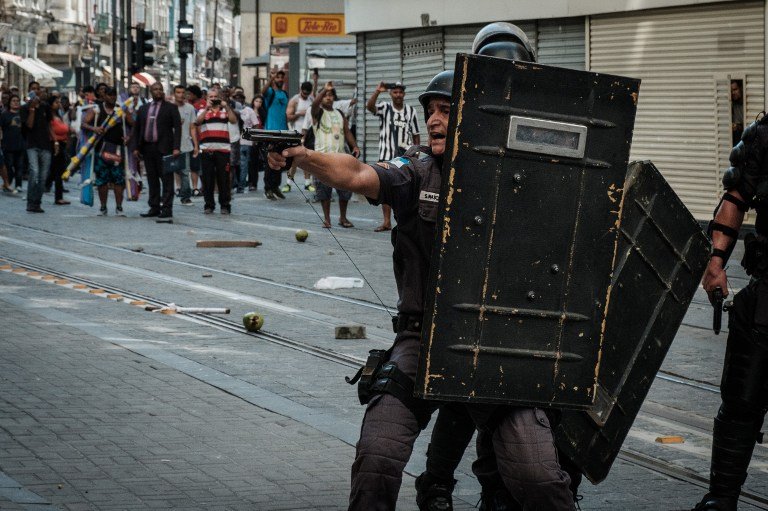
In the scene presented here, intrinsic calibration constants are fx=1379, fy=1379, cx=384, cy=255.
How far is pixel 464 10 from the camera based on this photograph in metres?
22.8

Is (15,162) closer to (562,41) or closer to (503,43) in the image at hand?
(562,41)

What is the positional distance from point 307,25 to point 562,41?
63.3ft

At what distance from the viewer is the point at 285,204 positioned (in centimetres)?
2253

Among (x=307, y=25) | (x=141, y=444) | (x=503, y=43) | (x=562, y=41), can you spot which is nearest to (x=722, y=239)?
(x=503, y=43)

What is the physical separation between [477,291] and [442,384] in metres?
0.28

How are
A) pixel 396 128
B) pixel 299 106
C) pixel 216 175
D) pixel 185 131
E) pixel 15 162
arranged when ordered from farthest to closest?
pixel 15 162 < pixel 185 131 < pixel 299 106 < pixel 216 175 < pixel 396 128

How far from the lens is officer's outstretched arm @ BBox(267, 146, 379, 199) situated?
3992 millimetres

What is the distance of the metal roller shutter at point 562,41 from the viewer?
20.6 m

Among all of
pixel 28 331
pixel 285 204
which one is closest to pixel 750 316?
pixel 28 331

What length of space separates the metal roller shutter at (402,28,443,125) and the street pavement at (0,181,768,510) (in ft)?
36.4

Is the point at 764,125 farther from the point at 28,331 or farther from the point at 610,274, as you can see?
the point at 28,331

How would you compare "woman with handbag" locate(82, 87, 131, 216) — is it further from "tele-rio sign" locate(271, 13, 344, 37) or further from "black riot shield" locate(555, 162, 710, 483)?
"tele-rio sign" locate(271, 13, 344, 37)

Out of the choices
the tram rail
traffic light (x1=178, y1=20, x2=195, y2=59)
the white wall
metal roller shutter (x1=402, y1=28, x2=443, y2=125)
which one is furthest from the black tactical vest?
traffic light (x1=178, y1=20, x2=195, y2=59)

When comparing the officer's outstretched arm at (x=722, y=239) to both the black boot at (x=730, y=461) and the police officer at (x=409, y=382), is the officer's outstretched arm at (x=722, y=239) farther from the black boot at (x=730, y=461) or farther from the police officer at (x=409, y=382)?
the police officer at (x=409, y=382)
